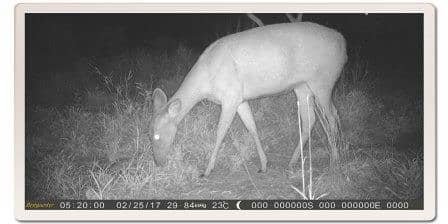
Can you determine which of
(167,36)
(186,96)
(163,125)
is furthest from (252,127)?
(167,36)

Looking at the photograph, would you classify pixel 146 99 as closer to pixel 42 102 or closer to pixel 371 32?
pixel 42 102

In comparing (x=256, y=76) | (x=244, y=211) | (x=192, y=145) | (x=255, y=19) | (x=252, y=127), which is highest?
(x=255, y=19)

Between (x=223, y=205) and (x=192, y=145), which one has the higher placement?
(x=192, y=145)

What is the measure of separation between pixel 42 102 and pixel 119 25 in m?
0.75

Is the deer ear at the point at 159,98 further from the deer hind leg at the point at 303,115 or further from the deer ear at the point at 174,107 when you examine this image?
the deer hind leg at the point at 303,115

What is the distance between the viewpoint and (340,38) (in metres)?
6.56

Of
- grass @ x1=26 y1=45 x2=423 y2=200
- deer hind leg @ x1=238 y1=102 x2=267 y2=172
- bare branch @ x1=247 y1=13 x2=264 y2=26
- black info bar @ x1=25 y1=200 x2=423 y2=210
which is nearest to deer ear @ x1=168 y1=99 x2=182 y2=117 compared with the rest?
grass @ x1=26 y1=45 x2=423 y2=200

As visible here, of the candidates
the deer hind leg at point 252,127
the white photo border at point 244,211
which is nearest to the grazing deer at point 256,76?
the deer hind leg at point 252,127

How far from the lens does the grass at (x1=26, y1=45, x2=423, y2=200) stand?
6500 millimetres

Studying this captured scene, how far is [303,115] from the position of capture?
6.58 m

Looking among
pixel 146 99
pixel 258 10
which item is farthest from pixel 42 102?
pixel 258 10

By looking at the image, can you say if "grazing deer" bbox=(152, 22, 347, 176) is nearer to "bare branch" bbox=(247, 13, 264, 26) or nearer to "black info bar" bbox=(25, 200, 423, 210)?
"bare branch" bbox=(247, 13, 264, 26)

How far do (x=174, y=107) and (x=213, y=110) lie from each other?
281 mm

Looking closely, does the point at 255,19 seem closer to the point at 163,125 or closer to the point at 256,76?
the point at 256,76
